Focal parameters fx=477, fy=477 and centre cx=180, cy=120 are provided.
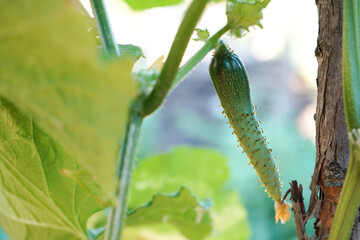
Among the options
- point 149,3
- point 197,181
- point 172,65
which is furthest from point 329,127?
point 197,181

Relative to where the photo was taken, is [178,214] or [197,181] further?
[197,181]

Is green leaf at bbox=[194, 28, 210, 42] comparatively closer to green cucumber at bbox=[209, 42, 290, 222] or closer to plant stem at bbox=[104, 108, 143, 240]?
green cucumber at bbox=[209, 42, 290, 222]

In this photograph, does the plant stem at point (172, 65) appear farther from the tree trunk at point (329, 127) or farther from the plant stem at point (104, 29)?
the tree trunk at point (329, 127)

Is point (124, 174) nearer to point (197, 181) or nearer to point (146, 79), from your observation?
point (146, 79)

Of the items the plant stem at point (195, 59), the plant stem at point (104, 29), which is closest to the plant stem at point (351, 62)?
the plant stem at point (195, 59)

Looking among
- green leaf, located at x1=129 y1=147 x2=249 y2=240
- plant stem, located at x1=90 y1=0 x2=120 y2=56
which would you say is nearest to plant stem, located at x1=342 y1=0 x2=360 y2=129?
plant stem, located at x1=90 y1=0 x2=120 y2=56

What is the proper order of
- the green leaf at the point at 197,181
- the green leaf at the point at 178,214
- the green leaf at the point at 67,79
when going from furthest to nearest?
the green leaf at the point at 197,181 → the green leaf at the point at 178,214 → the green leaf at the point at 67,79
